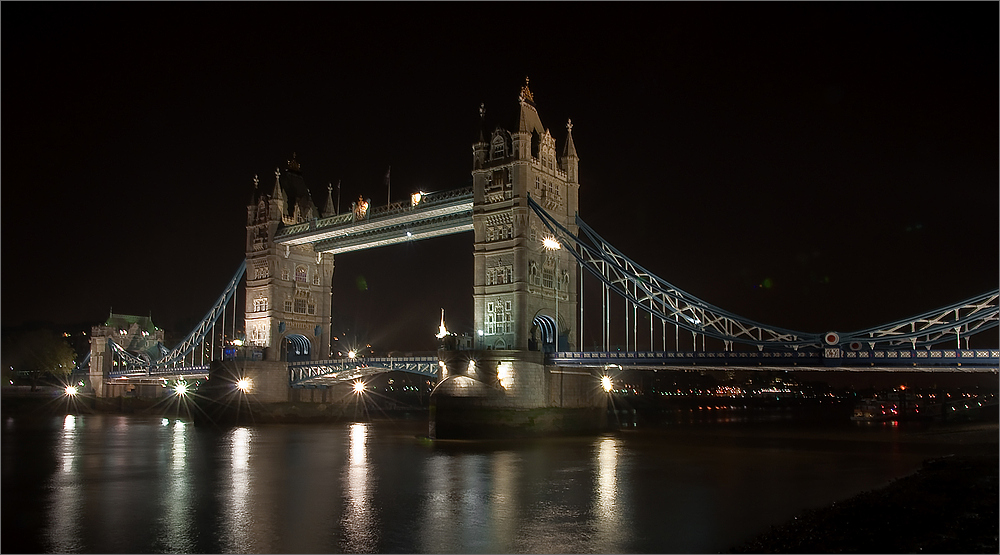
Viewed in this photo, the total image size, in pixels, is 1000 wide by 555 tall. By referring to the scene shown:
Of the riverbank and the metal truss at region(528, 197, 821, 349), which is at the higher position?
the metal truss at region(528, 197, 821, 349)

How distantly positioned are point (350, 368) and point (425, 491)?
3121cm

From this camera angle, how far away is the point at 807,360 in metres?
35.9

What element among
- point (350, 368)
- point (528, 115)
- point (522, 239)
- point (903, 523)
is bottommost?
point (903, 523)

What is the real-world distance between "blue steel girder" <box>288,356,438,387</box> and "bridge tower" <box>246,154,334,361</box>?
9.66ft

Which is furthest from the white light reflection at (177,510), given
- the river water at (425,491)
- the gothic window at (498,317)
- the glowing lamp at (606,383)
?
the glowing lamp at (606,383)

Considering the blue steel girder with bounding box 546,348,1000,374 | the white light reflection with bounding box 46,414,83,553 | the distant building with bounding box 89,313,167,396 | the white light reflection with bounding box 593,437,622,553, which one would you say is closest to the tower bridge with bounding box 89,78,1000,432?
the blue steel girder with bounding box 546,348,1000,374

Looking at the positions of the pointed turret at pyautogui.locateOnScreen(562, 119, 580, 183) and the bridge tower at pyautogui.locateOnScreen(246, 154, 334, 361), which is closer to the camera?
the pointed turret at pyautogui.locateOnScreen(562, 119, 580, 183)

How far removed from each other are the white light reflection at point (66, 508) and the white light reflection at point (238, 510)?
10.2 feet

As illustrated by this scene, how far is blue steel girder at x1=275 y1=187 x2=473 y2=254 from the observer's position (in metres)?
49.8

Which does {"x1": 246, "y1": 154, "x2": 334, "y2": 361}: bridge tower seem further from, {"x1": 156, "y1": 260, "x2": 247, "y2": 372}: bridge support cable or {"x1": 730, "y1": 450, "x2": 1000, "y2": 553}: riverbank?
{"x1": 730, "y1": 450, "x2": 1000, "y2": 553}: riverbank

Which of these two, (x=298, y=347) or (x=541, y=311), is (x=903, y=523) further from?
(x=298, y=347)

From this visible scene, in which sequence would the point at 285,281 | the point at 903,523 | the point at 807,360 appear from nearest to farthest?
the point at 903,523
the point at 807,360
the point at 285,281

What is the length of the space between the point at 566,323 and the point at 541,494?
24.6 m

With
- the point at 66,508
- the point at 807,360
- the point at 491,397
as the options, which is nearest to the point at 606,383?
the point at 491,397
